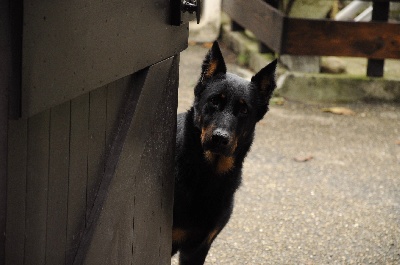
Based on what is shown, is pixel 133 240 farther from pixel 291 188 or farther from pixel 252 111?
pixel 291 188

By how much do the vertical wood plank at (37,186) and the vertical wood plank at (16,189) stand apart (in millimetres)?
32

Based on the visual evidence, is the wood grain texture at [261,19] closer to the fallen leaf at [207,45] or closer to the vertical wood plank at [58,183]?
the fallen leaf at [207,45]

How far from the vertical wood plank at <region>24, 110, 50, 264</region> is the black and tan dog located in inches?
64.5

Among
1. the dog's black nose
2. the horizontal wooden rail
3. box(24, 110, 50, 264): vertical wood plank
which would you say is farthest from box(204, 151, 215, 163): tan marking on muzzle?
the horizontal wooden rail

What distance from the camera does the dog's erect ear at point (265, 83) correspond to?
14.1 feet

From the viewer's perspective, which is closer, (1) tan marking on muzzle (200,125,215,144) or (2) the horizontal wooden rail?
(1) tan marking on muzzle (200,125,215,144)

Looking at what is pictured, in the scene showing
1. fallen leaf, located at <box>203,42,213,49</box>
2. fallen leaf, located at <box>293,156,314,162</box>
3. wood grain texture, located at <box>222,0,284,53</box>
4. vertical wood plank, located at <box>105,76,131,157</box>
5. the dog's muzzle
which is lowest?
fallen leaf, located at <box>203,42,213,49</box>

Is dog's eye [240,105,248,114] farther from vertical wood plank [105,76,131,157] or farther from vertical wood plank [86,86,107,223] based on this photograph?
vertical wood plank [86,86,107,223]

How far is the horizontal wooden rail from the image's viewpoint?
8.84m

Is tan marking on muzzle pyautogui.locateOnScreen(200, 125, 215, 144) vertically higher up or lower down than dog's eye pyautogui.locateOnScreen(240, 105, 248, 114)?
lower down

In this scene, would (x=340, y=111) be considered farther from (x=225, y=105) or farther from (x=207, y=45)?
(x=225, y=105)

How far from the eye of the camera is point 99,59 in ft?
8.36

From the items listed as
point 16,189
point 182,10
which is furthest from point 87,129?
point 182,10

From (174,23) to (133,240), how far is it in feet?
3.17
